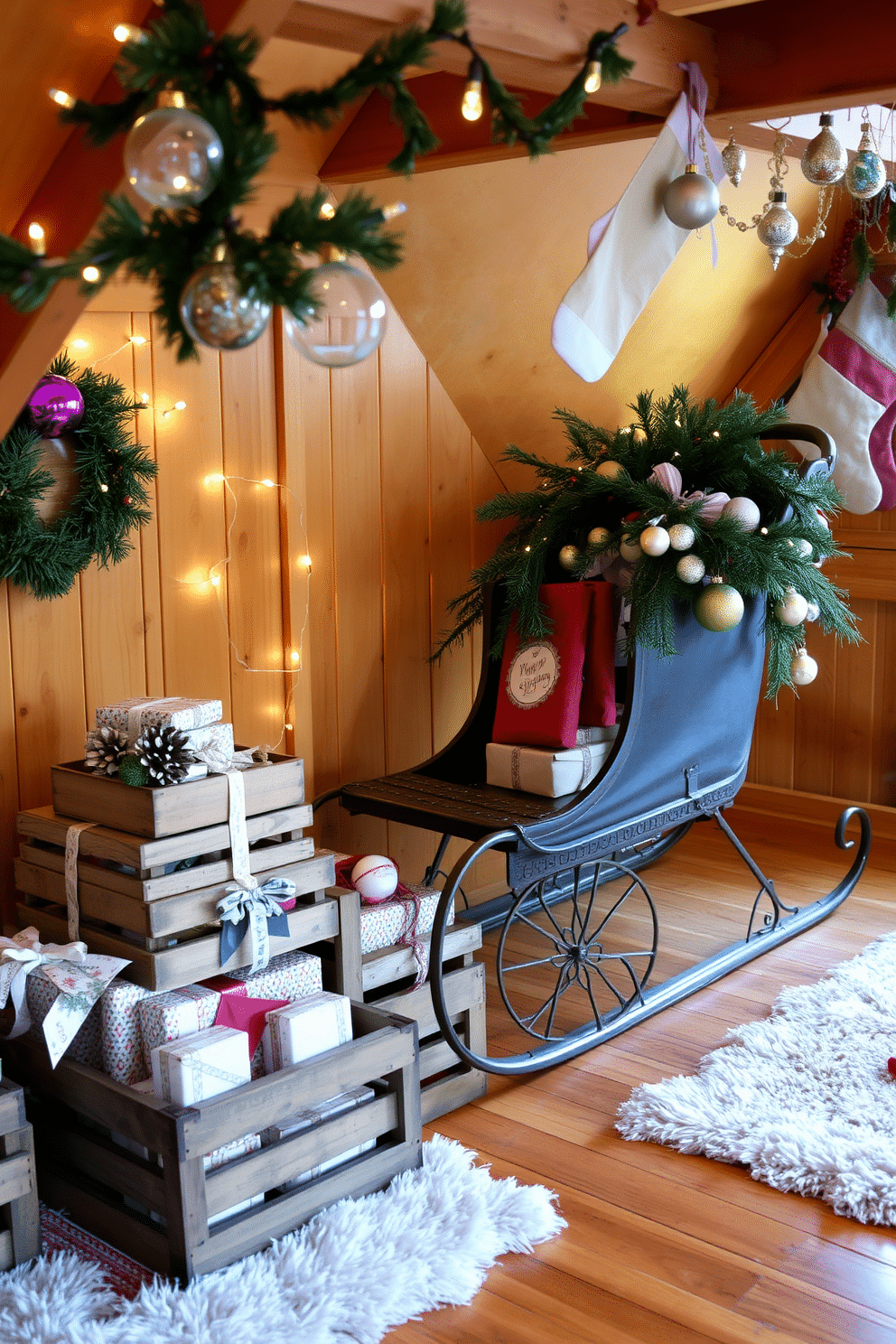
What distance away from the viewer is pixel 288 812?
214 cm

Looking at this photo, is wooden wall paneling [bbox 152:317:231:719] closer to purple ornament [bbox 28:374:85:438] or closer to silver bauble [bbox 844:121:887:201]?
purple ornament [bbox 28:374:85:438]

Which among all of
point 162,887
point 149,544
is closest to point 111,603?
point 149,544

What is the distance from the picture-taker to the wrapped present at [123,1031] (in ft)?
6.23

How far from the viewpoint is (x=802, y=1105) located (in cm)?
224

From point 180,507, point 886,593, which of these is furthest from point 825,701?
point 180,507

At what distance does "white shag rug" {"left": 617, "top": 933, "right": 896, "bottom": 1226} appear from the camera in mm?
2029

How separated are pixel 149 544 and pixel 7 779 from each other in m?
0.55

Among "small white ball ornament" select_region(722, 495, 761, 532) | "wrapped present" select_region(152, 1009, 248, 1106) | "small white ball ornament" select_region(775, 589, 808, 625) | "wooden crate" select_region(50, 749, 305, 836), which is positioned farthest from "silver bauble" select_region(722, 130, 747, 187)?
"wrapped present" select_region(152, 1009, 248, 1106)

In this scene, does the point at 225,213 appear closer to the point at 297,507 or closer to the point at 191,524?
the point at 191,524

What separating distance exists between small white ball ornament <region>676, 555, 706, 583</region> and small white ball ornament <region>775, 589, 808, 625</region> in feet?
0.89

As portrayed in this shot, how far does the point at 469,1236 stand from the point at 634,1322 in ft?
0.92

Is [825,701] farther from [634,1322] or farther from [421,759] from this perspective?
[634,1322]

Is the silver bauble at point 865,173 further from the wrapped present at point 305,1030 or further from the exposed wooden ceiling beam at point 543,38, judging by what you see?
the wrapped present at point 305,1030

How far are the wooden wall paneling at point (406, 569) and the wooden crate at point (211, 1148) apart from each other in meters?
1.15
